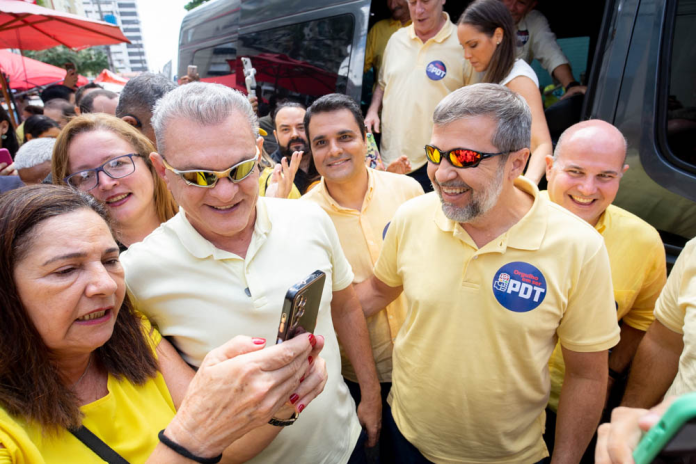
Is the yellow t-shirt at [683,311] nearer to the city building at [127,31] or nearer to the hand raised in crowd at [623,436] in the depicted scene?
the hand raised in crowd at [623,436]

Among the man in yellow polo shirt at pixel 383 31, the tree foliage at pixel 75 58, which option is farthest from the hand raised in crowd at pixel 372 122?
the tree foliage at pixel 75 58

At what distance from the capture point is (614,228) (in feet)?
6.01

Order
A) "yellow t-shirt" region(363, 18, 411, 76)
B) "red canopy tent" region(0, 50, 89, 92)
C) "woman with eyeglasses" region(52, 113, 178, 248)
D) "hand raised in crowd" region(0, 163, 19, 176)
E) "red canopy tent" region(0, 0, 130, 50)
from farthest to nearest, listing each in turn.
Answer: "red canopy tent" region(0, 50, 89, 92) < "red canopy tent" region(0, 0, 130, 50) < "yellow t-shirt" region(363, 18, 411, 76) < "hand raised in crowd" region(0, 163, 19, 176) < "woman with eyeglasses" region(52, 113, 178, 248)

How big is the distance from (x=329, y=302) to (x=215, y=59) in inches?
222

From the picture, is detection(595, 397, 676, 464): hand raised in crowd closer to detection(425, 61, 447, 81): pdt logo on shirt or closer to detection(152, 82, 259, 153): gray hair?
detection(152, 82, 259, 153): gray hair

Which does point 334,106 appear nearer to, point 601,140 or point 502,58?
point 502,58

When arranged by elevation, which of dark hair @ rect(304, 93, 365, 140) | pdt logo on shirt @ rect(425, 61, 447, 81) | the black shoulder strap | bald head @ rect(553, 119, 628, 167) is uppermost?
pdt logo on shirt @ rect(425, 61, 447, 81)

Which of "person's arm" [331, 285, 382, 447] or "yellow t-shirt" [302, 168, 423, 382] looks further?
"yellow t-shirt" [302, 168, 423, 382]

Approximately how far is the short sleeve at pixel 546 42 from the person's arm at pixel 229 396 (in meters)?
3.13

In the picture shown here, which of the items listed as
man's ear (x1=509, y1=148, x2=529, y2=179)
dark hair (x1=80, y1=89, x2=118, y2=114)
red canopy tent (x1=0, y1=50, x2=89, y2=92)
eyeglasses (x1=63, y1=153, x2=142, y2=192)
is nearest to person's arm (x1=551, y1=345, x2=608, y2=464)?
man's ear (x1=509, y1=148, x2=529, y2=179)

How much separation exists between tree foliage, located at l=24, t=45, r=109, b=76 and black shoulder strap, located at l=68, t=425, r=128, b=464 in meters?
39.8

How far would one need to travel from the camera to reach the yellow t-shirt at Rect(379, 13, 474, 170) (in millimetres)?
2869

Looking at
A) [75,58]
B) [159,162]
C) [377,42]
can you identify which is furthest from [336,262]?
[75,58]

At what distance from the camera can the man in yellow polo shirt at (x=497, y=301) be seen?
1.42 metres
